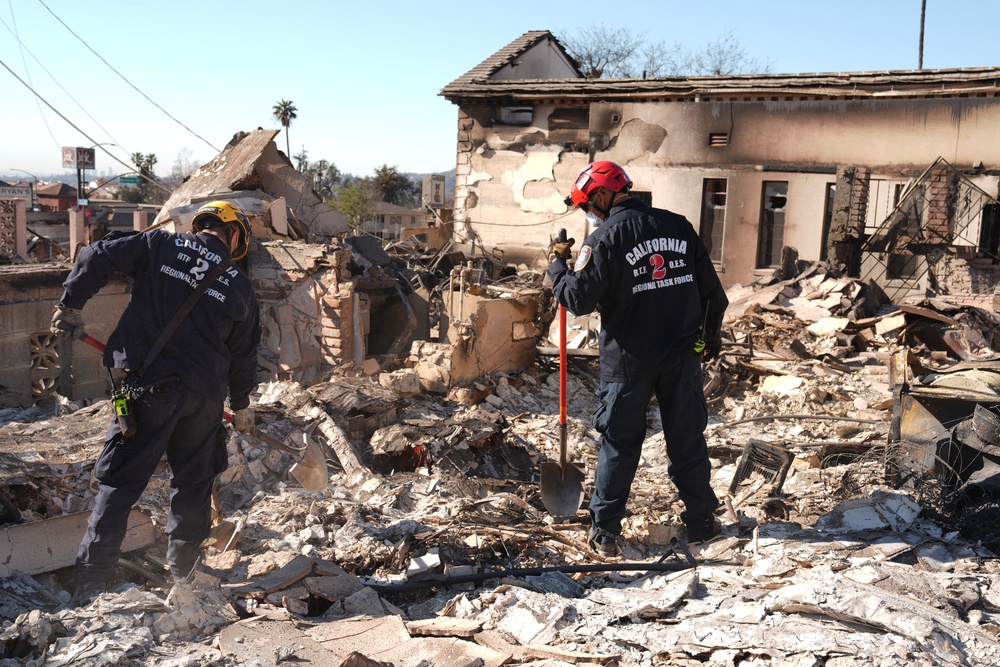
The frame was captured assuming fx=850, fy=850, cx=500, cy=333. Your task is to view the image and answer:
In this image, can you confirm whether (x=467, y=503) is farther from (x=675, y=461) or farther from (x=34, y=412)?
(x=34, y=412)

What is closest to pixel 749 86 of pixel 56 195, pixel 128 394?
pixel 128 394

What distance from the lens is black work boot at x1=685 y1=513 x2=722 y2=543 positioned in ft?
14.2

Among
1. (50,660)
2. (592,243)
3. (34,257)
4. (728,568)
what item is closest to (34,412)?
(50,660)

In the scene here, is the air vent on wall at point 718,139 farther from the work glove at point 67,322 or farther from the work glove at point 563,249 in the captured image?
the work glove at point 67,322

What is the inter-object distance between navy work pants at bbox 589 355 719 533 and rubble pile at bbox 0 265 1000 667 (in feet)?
0.77

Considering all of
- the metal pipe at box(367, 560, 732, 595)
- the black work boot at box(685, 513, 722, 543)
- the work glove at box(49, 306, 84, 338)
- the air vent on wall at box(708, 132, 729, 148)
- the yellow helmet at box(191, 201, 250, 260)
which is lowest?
the metal pipe at box(367, 560, 732, 595)

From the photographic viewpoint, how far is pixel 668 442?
14.3ft

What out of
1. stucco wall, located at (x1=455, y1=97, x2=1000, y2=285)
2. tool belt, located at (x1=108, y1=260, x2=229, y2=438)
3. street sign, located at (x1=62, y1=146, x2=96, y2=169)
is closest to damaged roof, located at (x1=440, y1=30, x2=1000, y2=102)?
stucco wall, located at (x1=455, y1=97, x2=1000, y2=285)

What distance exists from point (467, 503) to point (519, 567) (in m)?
0.98

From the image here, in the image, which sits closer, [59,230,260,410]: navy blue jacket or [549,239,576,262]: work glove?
[59,230,260,410]: navy blue jacket

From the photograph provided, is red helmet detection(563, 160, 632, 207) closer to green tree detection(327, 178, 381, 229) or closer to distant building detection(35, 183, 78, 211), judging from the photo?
green tree detection(327, 178, 381, 229)

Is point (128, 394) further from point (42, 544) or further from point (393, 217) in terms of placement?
point (393, 217)

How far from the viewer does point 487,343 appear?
885 cm

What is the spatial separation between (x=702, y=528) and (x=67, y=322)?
320cm
